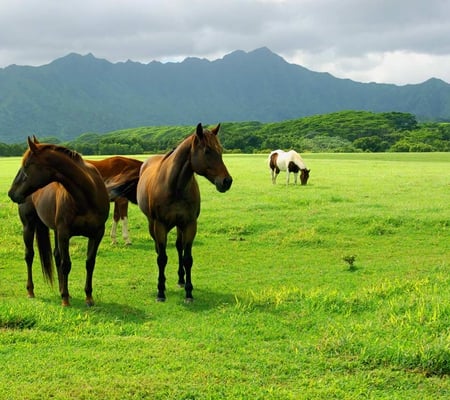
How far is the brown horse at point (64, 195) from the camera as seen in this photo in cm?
713

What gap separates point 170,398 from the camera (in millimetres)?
4570

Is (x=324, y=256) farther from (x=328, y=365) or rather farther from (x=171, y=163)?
(x=328, y=365)

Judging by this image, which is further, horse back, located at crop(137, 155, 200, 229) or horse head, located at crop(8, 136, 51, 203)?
horse back, located at crop(137, 155, 200, 229)

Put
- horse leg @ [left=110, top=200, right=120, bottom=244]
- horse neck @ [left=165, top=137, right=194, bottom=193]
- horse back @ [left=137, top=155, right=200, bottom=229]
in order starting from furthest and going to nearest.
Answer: horse leg @ [left=110, top=200, right=120, bottom=244], horse back @ [left=137, top=155, right=200, bottom=229], horse neck @ [left=165, top=137, right=194, bottom=193]

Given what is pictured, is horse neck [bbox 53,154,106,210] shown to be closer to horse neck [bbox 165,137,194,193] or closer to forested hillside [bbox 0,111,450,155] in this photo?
horse neck [bbox 165,137,194,193]

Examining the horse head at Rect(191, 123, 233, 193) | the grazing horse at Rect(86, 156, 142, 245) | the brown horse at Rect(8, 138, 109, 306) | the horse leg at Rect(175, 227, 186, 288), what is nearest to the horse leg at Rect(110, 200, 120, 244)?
the grazing horse at Rect(86, 156, 142, 245)

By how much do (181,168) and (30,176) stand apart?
2119mm

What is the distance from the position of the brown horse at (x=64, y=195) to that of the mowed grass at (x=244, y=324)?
2.69 feet

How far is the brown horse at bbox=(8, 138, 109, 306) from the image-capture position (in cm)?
713

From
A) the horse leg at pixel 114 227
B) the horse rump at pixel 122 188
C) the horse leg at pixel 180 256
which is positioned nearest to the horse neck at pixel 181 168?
the horse leg at pixel 180 256

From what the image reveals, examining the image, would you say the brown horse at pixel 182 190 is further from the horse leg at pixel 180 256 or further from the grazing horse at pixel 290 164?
the grazing horse at pixel 290 164

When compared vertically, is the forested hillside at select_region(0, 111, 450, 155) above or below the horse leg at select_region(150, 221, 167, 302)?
above

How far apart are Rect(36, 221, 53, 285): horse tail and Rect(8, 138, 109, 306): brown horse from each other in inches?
16.3

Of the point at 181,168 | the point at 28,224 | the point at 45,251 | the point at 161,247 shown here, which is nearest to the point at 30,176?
the point at 28,224
